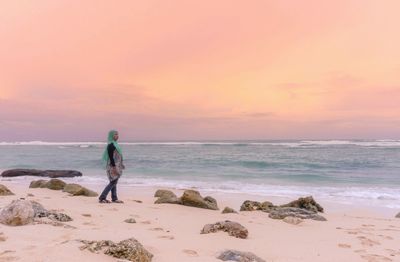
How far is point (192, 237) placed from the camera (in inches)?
230

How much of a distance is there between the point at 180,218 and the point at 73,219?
7.30ft

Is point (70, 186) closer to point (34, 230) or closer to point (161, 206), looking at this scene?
point (161, 206)

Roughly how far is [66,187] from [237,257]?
937 cm

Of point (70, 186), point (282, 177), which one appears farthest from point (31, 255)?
point (282, 177)

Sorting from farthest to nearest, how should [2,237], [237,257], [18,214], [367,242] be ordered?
1. [367,242]
2. [18,214]
3. [2,237]
4. [237,257]

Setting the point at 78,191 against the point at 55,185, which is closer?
the point at 78,191

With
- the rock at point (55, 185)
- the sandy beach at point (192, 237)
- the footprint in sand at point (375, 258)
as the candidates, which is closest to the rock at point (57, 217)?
the sandy beach at point (192, 237)

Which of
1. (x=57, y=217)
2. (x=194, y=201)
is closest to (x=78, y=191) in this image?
(x=194, y=201)

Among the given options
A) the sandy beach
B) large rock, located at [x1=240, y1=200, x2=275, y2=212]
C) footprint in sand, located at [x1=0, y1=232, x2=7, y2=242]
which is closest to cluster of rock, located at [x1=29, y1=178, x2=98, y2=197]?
the sandy beach

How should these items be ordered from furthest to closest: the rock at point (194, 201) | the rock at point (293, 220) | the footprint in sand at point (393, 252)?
the rock at point (194, 201)
the rock at point (293, 220)
the footprint in sand at point (393, 252)

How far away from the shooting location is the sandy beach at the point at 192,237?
4.50 m

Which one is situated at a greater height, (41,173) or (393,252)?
(393,252)

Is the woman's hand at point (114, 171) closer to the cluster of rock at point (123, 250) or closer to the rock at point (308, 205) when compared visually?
the rock at point (308, 205)

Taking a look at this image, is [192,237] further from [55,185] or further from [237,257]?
[55,185]
